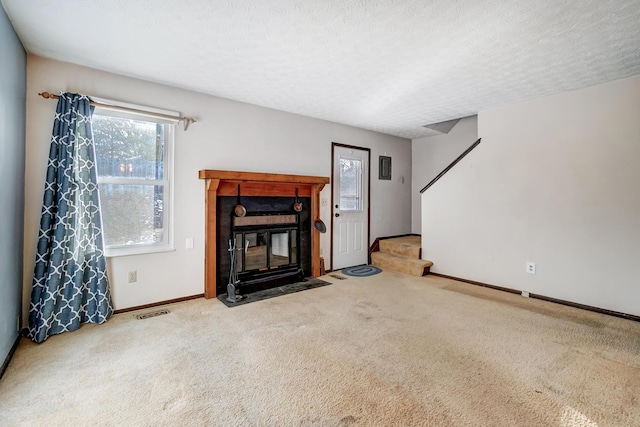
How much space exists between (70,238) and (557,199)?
4.95 metres

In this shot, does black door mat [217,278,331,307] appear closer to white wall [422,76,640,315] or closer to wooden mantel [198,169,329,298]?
wooden mantel [198,169,329,298]

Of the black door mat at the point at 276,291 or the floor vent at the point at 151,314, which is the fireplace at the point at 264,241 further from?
the floor vent at the point at 151,314

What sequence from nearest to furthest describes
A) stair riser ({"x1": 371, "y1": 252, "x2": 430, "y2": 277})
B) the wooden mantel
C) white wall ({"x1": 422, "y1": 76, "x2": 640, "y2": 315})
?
white wall ({"x1": 422, "y1": 76, "x2": 640, "y2": 315}) → the wooden mantel → stair riser ({"x1": 371, "y1": 252, "x2": 430, "y2": 277})

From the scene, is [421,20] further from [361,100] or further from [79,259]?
[79,259]

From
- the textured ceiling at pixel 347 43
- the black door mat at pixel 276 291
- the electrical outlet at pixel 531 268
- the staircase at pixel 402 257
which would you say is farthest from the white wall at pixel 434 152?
the black door mat at pixel 276 291

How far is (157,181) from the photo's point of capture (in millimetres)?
3146

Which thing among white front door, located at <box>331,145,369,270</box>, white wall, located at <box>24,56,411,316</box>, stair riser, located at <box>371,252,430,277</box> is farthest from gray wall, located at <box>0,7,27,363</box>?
stair riser, located at <box>371,252,430,277</box>

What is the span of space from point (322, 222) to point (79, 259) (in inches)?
110

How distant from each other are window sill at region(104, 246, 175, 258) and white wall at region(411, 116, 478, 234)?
4530 mm

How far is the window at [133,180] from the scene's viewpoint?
9.40 feet

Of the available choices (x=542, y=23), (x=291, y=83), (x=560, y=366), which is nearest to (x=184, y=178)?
(x=291, y=83)

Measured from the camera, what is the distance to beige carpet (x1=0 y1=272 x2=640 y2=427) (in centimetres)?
159

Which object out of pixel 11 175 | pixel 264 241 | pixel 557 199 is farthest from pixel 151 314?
pixel 557 199

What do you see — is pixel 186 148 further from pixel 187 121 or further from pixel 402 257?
pixel 402 257
